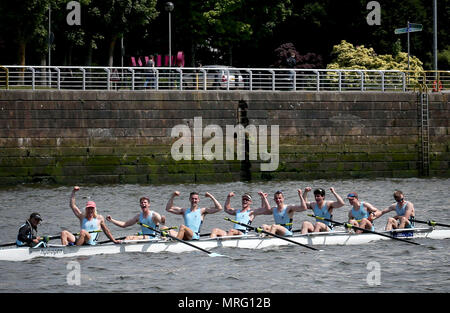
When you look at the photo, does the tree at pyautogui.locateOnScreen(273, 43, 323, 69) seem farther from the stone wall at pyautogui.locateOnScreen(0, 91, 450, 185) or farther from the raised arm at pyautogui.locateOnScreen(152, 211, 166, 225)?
the raised arm at pyautogui.locateOnScreen(152, 211, 166, 225)

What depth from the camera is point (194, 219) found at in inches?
1049

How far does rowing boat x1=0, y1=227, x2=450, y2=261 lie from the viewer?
25.4 meters

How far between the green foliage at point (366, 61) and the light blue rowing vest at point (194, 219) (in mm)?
25409

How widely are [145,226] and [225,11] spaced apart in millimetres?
37560

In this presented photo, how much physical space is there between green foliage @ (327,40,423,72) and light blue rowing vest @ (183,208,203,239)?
25.4 metres

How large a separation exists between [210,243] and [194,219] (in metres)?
0.73

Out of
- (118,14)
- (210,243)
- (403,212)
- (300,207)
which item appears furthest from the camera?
(118,14)

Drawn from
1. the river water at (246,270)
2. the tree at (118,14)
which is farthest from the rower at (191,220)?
the tree at (118,14)

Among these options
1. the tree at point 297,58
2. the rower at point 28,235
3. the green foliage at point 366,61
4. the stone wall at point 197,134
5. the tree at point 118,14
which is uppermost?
the tree at point 118,14

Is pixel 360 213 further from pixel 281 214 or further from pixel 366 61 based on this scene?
pixel 366 61

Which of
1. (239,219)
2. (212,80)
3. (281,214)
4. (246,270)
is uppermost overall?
(212,80)

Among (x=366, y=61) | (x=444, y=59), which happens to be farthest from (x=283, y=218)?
(x=444, y=59)

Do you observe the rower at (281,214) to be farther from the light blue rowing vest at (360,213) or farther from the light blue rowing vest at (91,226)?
the light blue rowing vest at (91,226)

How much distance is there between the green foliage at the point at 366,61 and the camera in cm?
5153
